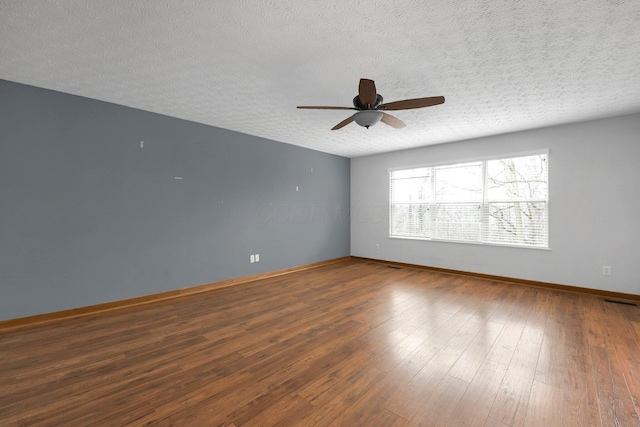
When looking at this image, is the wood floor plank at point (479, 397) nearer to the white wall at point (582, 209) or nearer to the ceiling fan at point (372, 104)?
the ceiling fan at point (372, 104)

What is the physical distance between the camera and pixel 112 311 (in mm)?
3205

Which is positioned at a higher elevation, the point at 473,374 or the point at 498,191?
the point at 498,191

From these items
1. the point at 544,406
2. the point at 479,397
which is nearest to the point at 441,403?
the point at 479,397

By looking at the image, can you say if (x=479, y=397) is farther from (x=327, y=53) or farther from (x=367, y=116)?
(x=327, y=53)

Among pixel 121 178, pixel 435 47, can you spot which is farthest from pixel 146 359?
pixel 435 47

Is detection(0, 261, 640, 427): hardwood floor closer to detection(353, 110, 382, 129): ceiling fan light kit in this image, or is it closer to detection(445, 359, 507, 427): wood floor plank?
detection(445, 359, 507, 427): wood floor plank

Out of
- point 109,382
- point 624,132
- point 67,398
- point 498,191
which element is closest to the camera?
point 67,398

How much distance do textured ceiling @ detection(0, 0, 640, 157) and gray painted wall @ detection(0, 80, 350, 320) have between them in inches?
16.4

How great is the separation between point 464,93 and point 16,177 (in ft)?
16.4

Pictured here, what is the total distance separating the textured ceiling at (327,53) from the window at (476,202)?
117cm

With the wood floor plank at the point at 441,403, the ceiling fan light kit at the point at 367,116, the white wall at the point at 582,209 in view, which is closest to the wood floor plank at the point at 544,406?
the wood floor plank at the point at 441,403

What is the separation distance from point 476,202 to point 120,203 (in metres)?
5.73

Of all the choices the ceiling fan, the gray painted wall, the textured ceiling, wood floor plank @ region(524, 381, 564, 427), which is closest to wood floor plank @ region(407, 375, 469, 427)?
wood floor plank @ region(524, 381, 564, 427)

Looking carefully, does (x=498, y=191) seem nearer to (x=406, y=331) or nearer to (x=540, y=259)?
(x=540, y=259)
